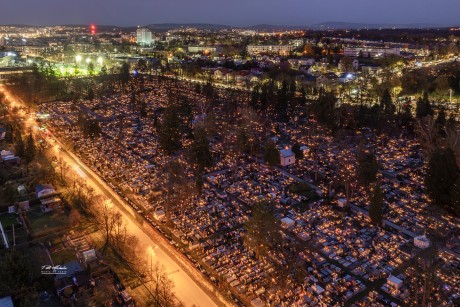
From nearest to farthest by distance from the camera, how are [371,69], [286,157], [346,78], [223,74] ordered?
1. [286,157]
2. [346,78]
3. [371,69]
4. [223,74]

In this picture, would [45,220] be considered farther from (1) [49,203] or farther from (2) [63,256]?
(2) [63,256]

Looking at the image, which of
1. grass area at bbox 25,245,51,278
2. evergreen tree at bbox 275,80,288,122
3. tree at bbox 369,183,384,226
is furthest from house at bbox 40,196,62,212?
evergreen tree at bbox 275,80,288,122

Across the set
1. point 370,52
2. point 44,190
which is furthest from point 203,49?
point 44,190

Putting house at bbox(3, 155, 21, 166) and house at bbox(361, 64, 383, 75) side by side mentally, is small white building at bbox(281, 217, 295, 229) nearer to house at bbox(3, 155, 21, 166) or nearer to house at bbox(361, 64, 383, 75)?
house at bbox(3, 155, 21, 166)

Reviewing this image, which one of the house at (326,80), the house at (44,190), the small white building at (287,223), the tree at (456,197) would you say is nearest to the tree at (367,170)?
the tree at (456,197)

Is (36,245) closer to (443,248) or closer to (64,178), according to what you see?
(64,178)

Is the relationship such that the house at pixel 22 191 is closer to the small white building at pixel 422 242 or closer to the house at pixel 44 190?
the house at pixel 44 190

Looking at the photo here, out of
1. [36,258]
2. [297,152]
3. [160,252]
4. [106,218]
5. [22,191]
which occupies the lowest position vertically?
[36,258]
